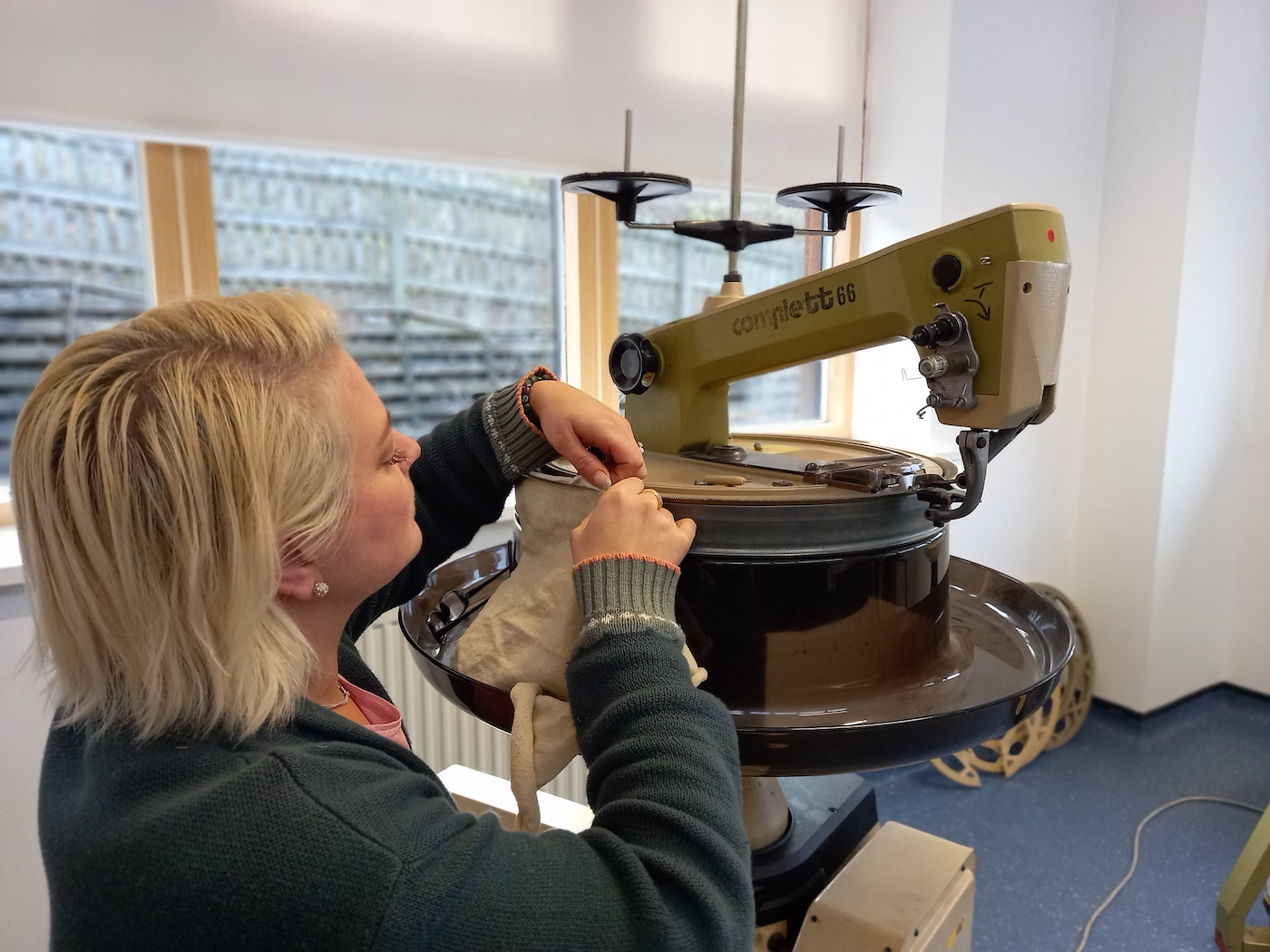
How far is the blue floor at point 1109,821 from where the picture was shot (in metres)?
1.79

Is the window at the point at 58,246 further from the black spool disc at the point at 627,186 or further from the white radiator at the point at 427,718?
the black spool disc at the point at 627,186

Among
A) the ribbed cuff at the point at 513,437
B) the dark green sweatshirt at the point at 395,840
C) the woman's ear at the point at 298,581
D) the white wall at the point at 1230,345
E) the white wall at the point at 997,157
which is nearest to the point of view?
the dark green sweatshirt at the point at 395,840

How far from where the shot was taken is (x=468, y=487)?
105cm

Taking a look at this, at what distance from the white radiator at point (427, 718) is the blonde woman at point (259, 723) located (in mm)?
1055

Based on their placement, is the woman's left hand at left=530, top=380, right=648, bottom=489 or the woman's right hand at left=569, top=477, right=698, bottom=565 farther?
the woman's left hand at left=530, top=380, right=648, bottom=489

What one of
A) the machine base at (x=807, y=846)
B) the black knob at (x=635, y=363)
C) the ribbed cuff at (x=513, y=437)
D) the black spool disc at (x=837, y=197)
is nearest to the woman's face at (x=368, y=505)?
the ribbed cuff at (x=513, y=437)

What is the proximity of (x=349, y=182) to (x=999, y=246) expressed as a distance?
148 cm

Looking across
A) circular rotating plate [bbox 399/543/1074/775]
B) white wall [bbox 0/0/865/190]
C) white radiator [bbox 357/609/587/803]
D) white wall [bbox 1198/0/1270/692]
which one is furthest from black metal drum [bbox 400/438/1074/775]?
white wall [bbox 1198/0/1270/692]

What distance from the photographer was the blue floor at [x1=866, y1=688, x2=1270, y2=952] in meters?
→ 1.79

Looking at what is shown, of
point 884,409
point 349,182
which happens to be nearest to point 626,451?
point 349,182

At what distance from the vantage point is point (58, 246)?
1601mm

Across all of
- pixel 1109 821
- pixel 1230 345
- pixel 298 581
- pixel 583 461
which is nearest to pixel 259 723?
pixel 298 581

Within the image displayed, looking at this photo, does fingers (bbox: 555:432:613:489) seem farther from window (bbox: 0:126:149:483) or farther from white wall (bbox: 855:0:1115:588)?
white wall (bbox: 855:0:1115:588)

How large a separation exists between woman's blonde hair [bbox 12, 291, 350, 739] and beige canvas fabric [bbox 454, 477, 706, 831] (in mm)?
189
